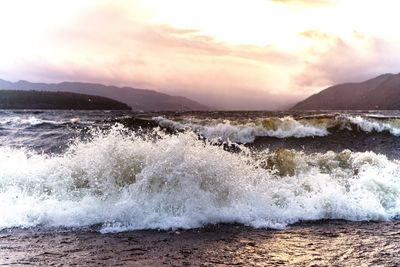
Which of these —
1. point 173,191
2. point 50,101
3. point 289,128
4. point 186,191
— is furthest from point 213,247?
point 50,101

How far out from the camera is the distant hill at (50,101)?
489 feet

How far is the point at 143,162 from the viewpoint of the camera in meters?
10.5

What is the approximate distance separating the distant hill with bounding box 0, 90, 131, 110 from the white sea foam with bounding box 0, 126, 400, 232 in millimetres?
144903

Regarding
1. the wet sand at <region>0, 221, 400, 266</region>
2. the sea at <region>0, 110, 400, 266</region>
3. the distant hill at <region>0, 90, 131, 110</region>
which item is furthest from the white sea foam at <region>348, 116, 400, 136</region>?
the distant hill at <region>0, 90, 131, 110</region>

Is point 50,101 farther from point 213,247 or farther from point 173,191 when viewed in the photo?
point 213,247

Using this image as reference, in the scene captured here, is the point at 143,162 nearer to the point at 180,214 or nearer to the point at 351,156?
the point at 180,214

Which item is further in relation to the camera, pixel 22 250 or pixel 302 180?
pixel 302 180

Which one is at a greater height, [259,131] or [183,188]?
[259,131]

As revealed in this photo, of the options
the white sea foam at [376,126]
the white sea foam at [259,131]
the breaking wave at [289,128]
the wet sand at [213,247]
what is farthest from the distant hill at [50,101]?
the wet sand at [213,247]

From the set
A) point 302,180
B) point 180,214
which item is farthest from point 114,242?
point 302,180

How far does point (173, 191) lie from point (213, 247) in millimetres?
2386

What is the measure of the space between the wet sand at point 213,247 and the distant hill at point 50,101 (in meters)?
148

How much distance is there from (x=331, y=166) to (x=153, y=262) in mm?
7543

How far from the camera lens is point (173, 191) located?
368 inches
